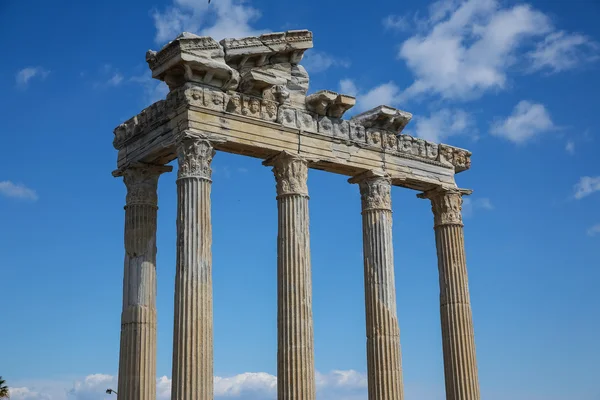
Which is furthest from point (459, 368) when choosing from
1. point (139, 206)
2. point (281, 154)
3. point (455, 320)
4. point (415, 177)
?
point (139, 206)

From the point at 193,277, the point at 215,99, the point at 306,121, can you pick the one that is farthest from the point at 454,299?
the point at 215,99

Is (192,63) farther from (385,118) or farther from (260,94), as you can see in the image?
(385,118)

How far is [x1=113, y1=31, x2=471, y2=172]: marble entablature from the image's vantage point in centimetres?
2802

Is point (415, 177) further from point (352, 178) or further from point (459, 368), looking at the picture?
point (459, 368)

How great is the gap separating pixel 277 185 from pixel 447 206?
794 cm

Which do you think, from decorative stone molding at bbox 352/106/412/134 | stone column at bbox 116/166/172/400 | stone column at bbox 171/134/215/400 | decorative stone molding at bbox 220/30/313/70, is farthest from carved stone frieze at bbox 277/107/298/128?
stone column at bbox 116/166/172/400

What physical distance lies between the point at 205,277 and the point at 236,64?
24.1 feet

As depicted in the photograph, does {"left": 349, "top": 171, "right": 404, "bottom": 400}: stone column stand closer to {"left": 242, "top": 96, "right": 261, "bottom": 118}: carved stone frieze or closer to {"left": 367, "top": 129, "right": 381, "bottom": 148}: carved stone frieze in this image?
{"left": 367, "top": 129, "right": 381, "bottom": 148}: carved stone frieze

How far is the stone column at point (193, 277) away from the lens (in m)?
25.8

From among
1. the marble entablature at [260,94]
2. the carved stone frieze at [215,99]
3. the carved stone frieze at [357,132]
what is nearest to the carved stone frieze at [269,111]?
the marble entablature at [260,94]

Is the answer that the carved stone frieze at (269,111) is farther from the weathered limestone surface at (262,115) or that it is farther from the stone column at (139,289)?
the stone column at (139,289)

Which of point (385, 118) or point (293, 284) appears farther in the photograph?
point (385, 118)

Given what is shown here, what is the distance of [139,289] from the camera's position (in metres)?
29.7

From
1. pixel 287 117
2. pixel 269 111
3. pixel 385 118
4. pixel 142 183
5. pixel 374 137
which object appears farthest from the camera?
pixel 385 118
